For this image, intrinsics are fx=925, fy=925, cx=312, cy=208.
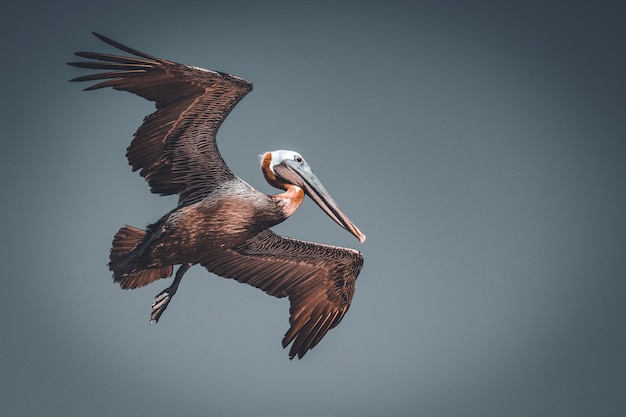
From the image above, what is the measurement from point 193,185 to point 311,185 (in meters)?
1.14

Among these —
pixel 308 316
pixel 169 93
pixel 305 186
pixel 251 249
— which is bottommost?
pixel 308 316

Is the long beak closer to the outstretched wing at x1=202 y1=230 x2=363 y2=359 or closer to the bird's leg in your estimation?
the outstretched wing at x1=202 y1=230 x2=363 y2=359

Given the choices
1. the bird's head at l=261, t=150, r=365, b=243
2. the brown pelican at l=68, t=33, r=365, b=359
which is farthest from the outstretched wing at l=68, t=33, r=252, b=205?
the bird's head at l=261, t=150, r=365, b=243

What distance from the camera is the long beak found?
8.95 meters

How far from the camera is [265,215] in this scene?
870cm

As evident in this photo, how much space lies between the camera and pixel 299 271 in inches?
375

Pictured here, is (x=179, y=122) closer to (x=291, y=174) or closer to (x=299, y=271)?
(x=291, y=174)

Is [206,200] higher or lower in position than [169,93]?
lower

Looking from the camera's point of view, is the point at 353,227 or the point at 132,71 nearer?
A: the point at 132,71

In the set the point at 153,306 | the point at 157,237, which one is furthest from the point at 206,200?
the point at 153,306

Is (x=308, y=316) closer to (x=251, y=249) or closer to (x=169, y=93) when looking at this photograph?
(x=251, y=249)

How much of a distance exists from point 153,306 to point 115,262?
648mm

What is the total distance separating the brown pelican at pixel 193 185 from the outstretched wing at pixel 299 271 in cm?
5

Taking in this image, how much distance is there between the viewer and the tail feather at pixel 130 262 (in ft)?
28.4
